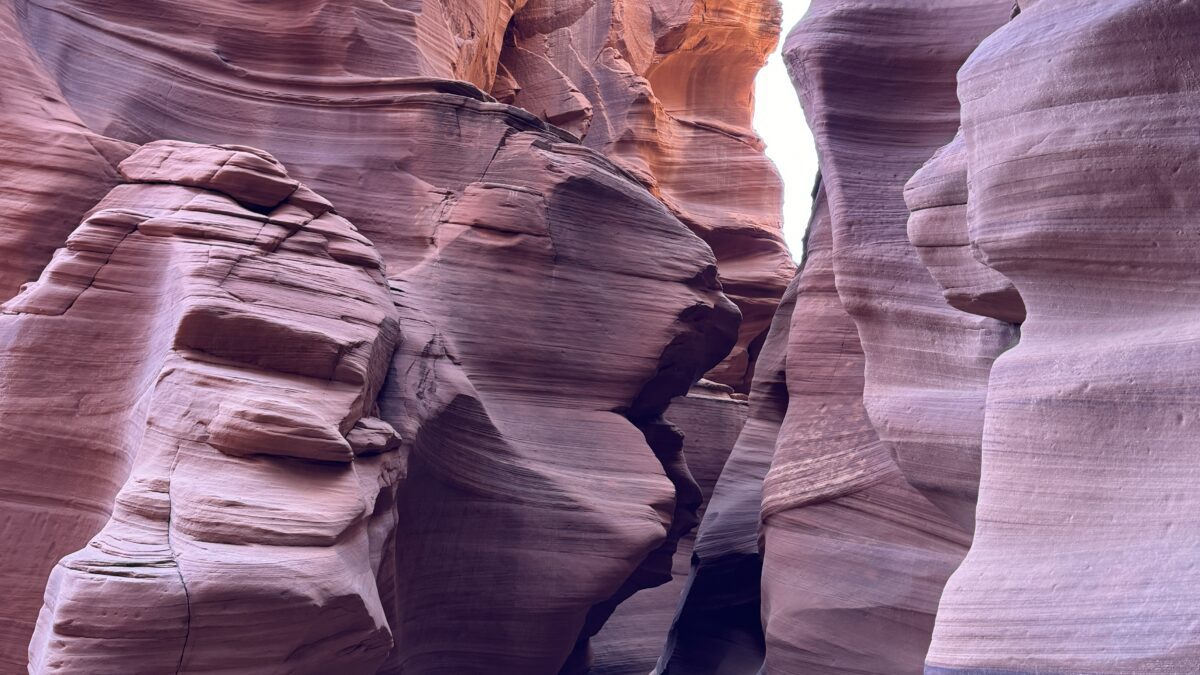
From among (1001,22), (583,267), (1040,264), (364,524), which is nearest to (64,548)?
(364,524)

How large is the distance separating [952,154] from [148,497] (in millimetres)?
4401

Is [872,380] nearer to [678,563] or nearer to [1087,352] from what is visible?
[1087,352]

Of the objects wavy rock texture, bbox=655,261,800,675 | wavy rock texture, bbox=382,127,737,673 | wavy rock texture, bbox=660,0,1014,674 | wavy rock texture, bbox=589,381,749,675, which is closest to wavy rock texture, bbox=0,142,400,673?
wavy rock texture, bbox=382,127,737,673

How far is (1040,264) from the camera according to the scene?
4.14 m

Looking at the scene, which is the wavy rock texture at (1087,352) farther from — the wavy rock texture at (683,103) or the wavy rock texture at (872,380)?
the wavy rock texture at (683,103)

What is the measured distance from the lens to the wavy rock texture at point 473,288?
720 cm

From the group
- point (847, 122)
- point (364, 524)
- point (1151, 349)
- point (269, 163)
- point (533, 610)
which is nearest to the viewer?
point (1151, 349)

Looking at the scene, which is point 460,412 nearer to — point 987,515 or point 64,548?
point 64,548

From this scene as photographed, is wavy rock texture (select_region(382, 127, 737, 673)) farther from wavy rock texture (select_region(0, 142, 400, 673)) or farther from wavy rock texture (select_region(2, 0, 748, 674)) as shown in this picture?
wavy rock texture (select_region(0, 142, 400, 673))

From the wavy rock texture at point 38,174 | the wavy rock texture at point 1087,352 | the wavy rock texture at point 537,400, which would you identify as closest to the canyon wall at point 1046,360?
the wavy rock texture at point 1087,352

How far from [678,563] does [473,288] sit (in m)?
4.86

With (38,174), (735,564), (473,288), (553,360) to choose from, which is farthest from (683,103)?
(38,174)

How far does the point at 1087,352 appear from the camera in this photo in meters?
3.91

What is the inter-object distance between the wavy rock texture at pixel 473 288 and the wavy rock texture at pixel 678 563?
46.9 inches
